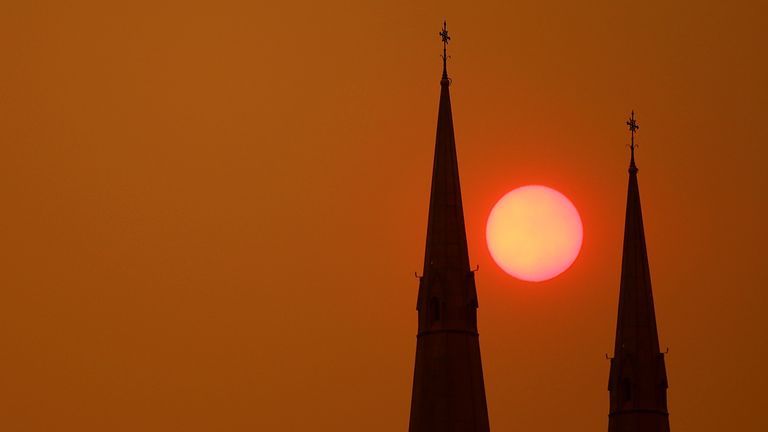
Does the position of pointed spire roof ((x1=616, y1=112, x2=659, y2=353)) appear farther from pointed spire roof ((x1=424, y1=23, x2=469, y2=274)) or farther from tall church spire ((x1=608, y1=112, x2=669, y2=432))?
pointed spire roof ((x1=424, y1=23, x2=469, y2=274))

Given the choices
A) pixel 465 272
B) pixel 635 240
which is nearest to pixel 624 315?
pixel 635 240

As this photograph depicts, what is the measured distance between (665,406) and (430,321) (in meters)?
17.5

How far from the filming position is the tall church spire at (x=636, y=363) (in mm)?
107312

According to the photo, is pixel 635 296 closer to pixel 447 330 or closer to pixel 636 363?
pixel 636 363

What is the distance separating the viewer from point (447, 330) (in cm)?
9556

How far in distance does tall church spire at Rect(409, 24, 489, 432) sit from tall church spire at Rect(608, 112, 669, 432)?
1302cm

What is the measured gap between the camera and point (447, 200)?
9869 cm

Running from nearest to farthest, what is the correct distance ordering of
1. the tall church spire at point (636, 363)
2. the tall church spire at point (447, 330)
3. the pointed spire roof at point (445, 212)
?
the tall church spire at point (447, 330), the pointed spire roof at point (445, 212), the tall church spire at point (636, 363)

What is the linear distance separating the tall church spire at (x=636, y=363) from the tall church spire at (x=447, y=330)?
13.0m

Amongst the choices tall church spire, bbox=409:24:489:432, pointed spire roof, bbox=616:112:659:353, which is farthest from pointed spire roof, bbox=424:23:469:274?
pointed spire roof, bbox=616:112:659:353

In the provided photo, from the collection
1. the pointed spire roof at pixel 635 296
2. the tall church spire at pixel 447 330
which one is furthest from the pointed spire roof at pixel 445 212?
the pointed spire roof at pixel 635 296

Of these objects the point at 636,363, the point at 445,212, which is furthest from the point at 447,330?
the point at 636,363

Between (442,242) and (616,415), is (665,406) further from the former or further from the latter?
(442,242)

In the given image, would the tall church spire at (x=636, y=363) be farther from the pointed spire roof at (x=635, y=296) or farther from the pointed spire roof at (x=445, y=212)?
the pointed spire roof at (x=445, y=212)
